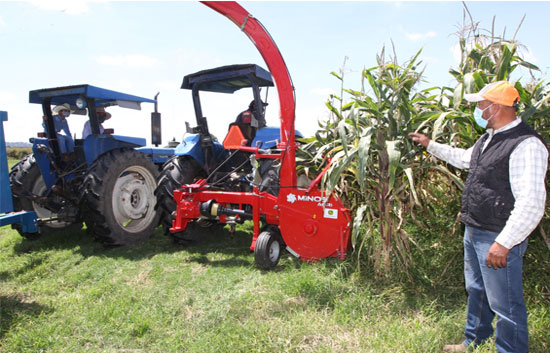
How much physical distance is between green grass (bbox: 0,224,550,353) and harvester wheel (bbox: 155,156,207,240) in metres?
0.53

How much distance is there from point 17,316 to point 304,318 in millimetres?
2114

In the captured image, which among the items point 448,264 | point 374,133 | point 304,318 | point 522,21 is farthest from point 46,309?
point 522,21

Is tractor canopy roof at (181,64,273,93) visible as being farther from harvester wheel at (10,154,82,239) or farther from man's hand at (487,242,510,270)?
man's hand at (487,242,510,270)

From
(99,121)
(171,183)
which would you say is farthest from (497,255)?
(99,121)

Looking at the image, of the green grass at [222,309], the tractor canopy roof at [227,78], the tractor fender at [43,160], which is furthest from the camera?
the tractor fender at [43,160]

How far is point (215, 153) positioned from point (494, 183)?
3.55 m

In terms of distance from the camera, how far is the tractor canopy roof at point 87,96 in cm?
440

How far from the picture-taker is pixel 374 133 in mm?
2877

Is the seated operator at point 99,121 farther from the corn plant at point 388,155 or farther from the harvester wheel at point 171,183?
the corn plant at point 388,155

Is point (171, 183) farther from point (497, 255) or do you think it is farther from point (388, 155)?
point (497, 255)

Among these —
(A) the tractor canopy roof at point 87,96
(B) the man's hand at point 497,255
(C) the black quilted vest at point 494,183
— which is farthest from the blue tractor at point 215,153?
(B) the man's hand at point 497,255

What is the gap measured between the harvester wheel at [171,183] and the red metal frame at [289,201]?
0.67m

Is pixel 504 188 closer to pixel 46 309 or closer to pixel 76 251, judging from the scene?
pixel 46 309

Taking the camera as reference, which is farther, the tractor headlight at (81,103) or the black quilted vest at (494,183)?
the tractor headlight at (81,103)
